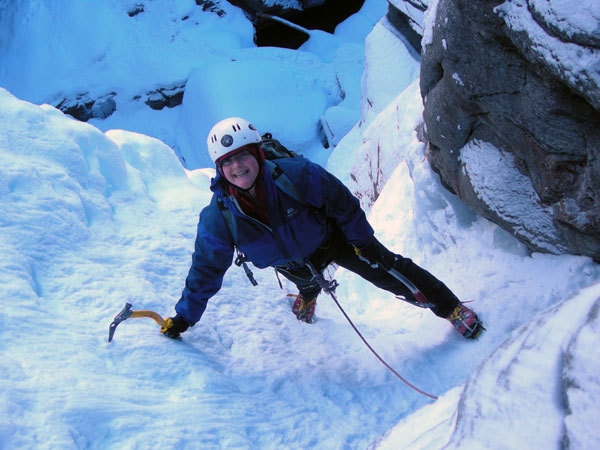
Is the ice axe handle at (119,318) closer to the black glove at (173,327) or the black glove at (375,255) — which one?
the black glove at (173,327)

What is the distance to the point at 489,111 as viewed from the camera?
3307 mm

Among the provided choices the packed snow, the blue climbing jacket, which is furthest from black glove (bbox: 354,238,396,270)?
the packed snow

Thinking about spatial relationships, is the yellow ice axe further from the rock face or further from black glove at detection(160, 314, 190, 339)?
the rock face

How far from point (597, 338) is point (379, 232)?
14.7 ft

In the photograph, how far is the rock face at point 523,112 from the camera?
246 cm

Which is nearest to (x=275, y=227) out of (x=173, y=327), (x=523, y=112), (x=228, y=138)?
(x=228, y=138)

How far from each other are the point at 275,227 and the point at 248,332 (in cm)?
99

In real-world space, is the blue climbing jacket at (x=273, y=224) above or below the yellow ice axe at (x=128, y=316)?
above

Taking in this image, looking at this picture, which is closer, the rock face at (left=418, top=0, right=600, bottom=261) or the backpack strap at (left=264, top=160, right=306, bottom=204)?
the rock face at (left=418, top=0, right=600, bottom=261)

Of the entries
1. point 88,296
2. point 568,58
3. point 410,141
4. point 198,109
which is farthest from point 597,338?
point 198,109

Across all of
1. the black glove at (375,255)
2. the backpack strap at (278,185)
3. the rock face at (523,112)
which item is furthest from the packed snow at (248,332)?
the backpack strap at (278,185)

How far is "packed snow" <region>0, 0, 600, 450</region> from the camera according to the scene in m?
1.41

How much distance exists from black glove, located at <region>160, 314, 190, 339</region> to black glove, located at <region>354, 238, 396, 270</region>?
124cm

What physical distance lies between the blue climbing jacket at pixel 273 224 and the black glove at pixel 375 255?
18 cm
